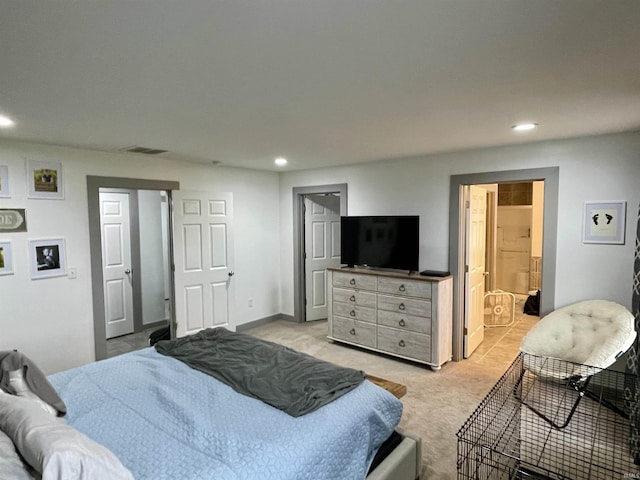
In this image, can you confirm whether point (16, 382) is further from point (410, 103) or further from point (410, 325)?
point (410, 325)

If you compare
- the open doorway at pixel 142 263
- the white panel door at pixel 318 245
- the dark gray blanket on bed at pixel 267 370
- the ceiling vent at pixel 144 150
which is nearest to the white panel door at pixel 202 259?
the open doorway at pixel 142 263

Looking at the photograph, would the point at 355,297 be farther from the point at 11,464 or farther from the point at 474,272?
the point at 11,464

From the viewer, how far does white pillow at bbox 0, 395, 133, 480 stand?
116cm

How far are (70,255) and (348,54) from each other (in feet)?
11.4

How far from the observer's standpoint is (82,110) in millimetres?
2330

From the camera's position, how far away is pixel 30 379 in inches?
72.9

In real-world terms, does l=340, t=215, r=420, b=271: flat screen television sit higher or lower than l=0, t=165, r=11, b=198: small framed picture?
lower

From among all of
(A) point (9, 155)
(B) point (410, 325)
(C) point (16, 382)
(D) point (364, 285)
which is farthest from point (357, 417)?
(A) point (9, 155)

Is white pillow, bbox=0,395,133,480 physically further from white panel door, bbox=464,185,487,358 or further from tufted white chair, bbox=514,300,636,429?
white panel door, bbox=464,185,487,358

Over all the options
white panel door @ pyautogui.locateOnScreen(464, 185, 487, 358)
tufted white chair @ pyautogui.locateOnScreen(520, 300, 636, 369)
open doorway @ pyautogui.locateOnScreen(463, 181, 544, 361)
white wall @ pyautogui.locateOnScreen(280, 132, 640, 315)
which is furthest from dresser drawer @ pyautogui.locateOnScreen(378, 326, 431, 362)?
open doorway @ pyautogui.locateOnScreen(463, 181, 544, 361)

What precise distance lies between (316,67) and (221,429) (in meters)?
1.74

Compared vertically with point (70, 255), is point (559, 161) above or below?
above

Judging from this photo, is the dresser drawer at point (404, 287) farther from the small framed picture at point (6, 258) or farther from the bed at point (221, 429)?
the small framed picture at point (6, 258)

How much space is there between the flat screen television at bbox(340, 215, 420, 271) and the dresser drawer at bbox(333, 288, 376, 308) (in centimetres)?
36
